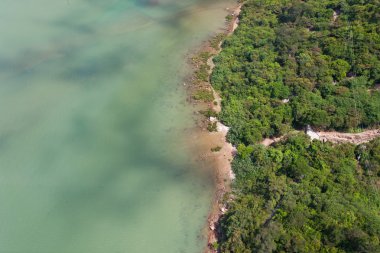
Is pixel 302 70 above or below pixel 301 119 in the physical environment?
above

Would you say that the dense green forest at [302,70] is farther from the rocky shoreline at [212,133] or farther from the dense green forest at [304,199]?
the dense green forest at [304,199]

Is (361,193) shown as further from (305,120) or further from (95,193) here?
(95,193)

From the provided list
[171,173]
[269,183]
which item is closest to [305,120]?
[269,183]

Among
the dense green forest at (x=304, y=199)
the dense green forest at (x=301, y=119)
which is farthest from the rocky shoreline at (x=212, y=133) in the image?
the dense green forest at (x=304, y=199)

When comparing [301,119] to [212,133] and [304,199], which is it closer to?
[212,133]

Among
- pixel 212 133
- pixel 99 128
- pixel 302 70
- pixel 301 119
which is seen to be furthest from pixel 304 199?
pixel 99 128
